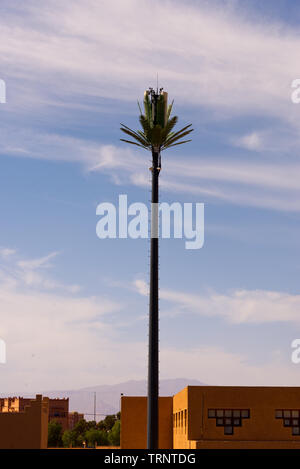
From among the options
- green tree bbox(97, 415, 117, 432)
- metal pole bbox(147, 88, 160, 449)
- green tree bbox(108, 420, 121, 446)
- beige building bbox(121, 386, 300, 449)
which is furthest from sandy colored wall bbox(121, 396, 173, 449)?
green tree bbox(97, 415, 117, 432)

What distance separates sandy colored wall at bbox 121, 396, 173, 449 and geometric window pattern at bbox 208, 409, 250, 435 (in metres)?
14.5

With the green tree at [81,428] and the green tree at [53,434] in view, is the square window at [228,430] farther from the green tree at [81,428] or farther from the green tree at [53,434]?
the green tree at [81,428]

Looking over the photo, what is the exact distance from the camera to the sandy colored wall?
61.0m

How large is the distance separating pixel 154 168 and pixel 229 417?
58.6ft

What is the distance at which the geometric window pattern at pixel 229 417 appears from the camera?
154 feet

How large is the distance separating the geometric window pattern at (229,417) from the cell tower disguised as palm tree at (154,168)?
7411mm

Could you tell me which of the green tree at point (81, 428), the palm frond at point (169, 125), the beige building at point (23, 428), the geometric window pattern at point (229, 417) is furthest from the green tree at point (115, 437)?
the palm frond at point (169, 125)

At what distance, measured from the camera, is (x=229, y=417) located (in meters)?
47.2

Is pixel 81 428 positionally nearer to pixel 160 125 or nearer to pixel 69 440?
pixel 69 440

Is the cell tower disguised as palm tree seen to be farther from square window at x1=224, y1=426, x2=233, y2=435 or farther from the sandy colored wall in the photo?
the sandy colored wall
